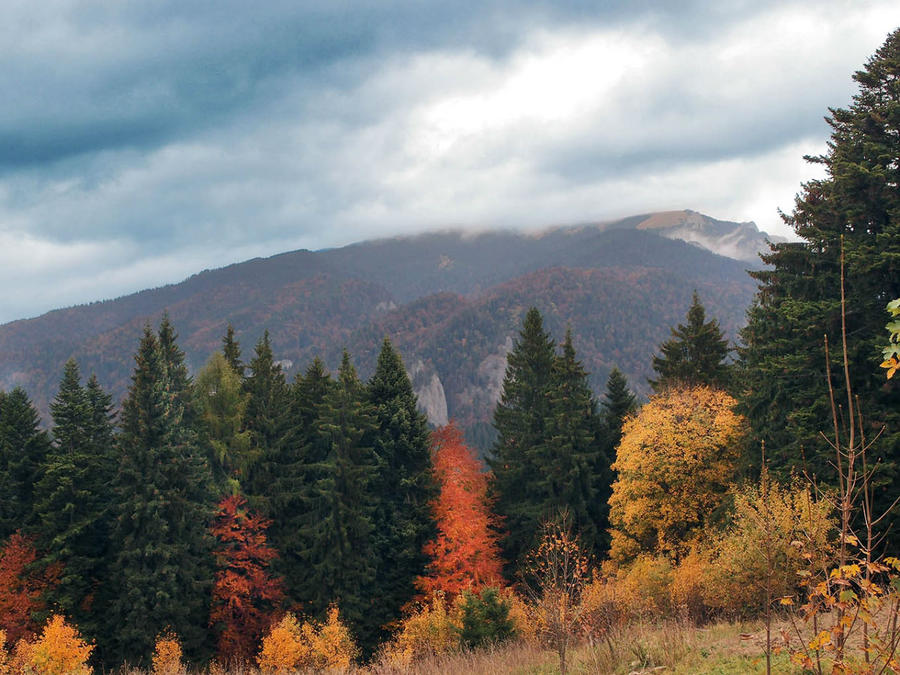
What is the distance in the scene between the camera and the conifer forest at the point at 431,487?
23094 millimetres

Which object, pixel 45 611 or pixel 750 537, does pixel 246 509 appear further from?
pixel 750 537

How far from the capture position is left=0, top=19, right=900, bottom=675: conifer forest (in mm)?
23094

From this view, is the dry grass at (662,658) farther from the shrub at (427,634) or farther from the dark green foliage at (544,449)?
the dark green foliage at (544,449)

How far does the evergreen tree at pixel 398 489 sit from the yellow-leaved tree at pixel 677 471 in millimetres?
11740

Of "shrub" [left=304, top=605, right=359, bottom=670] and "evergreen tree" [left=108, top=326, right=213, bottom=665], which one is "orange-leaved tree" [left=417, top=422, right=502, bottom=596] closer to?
"shrub" [left=304, top=605, right=359, bottom=670]

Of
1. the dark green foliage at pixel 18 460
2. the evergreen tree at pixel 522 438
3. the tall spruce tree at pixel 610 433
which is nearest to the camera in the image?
the dark green foliage at pixel 18 460

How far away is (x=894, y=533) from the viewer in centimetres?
2142

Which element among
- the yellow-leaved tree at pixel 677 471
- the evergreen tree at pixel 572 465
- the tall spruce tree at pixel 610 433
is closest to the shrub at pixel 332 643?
the evergreen tree at pixel 572 465

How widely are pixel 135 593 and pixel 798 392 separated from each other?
1247 inches

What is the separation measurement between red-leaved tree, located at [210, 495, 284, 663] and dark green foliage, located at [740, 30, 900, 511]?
27.0 metres

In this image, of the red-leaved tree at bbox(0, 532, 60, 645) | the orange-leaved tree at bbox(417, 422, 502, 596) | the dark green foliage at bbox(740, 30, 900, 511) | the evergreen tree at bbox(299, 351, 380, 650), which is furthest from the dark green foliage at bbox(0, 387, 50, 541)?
the dark green foliage at bbox(740, 30, 900, 511)

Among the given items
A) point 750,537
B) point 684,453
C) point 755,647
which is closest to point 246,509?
point 684,453

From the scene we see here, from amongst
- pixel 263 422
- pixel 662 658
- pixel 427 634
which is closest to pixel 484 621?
pixel 427 634

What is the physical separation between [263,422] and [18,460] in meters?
12.9
